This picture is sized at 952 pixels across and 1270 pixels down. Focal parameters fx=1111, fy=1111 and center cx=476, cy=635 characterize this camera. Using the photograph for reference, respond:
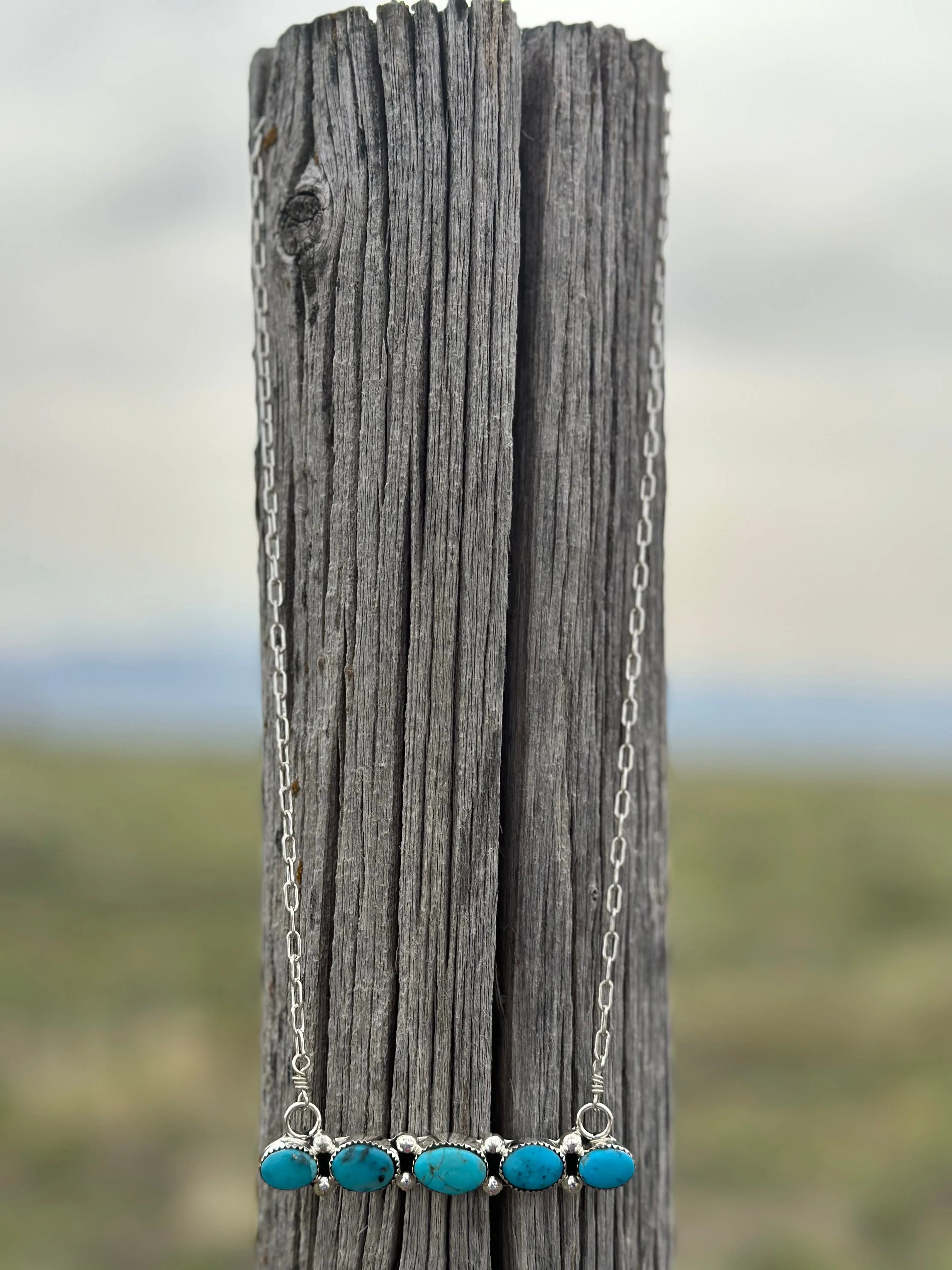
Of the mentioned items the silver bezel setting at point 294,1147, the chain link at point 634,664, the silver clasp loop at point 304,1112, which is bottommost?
the silver bezel setting at point 294,1147

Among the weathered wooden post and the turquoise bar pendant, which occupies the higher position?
the weathered wooden post

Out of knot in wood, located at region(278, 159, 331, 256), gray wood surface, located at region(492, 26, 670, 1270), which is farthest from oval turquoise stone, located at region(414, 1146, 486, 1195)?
knot in wood, located at region(278, 159, 331, 256)

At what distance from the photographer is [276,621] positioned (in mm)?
2057

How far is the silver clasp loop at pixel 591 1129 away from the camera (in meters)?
1.90

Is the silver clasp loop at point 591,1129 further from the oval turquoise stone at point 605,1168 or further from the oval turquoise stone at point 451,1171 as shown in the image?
the oval turquoise stone at point 451,1171

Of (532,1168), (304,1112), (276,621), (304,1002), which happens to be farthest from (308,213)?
(532,1168)

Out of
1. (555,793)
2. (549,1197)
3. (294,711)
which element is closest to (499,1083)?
(549,1197)

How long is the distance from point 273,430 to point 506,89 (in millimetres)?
727

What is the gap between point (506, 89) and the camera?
6.28 ft

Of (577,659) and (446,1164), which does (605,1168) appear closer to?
(446,1164)

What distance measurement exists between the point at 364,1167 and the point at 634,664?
3.17ft

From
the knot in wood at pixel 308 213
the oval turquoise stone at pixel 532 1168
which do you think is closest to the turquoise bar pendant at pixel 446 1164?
the oval turquoise stone at pixel 532 1168

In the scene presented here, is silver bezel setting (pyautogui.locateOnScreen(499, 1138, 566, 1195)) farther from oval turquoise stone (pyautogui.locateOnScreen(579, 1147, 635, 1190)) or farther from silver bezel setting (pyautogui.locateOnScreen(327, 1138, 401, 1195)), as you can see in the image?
silver bezel setting (pyautogui.locateOnScreen(327, 1138, 401, 1195))

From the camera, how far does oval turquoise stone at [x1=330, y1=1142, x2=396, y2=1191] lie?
1.83 m
